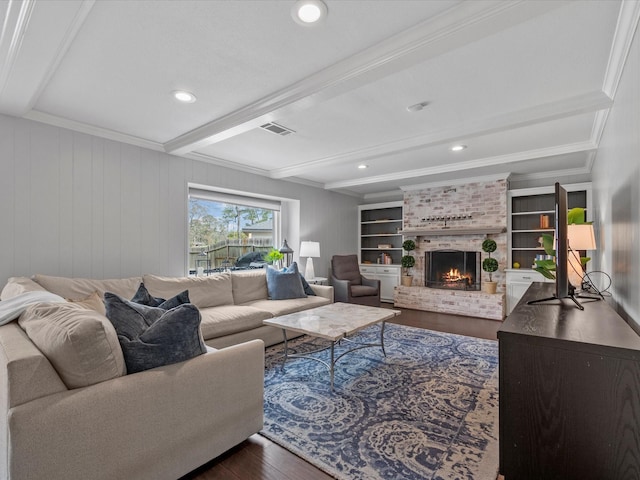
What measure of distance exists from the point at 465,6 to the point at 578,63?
113cm

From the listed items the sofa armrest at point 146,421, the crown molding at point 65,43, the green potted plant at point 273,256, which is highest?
the crown molding at point 65,43

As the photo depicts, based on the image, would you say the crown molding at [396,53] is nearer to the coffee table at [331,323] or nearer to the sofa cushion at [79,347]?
the coffee table at [331,323]

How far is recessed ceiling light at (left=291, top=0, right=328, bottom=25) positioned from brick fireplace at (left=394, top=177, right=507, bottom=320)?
4723 mm

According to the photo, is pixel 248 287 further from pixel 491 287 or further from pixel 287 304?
pixel 491 287

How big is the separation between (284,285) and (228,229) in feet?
4.60

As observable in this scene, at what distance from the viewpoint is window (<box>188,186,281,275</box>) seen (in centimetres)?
457

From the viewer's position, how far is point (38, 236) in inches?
118

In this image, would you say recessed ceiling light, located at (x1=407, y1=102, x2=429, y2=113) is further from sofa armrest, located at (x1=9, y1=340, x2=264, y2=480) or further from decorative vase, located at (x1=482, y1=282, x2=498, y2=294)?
decorative vase, located at (x1=482, y1=282, x2=498, y2=294)

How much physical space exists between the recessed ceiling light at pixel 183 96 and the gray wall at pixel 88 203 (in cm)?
139

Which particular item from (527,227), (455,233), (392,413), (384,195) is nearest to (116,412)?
(392,413)

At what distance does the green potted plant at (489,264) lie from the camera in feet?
17.5

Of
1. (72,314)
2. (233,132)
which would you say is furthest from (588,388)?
(233,132)

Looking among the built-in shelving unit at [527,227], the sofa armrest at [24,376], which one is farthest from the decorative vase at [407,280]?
the sofa armrest at [24,376]

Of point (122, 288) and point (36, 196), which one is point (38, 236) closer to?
point (36, 196)
